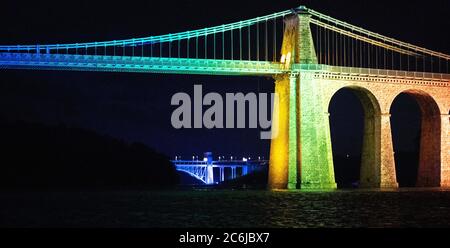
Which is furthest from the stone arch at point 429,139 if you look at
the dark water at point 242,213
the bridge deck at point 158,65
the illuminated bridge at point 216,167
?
the illuminated bridge at point 216,167

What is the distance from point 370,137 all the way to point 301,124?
6440 mm

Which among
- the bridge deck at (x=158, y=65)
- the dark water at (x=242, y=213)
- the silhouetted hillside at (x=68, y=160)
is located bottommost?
the dark water at (x=242, y=213)

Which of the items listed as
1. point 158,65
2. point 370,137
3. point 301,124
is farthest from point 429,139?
point 158,65

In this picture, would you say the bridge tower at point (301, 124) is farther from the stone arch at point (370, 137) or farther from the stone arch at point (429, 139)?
the stone arch at point (429, 139)

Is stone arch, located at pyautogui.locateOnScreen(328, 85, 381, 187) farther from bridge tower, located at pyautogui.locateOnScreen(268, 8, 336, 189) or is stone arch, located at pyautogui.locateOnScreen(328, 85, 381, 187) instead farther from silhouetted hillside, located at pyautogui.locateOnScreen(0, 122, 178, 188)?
silhouetted hillside, located at pyautogui.locateOnScreen(0, 122, 178, 188)

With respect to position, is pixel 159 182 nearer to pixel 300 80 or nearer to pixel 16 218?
pixel 300 80

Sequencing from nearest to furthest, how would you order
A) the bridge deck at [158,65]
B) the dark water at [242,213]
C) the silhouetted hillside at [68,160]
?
1. the dark water at [242,213]
2. the bridge deck at [158,65]
3. the silhouetted hillside at [68,160]

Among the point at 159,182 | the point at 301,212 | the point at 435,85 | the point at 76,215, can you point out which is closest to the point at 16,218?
the point at 76,215

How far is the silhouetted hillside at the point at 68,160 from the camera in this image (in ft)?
204

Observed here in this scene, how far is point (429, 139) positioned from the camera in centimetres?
5425

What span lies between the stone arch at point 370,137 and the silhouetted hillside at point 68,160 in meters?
24.6

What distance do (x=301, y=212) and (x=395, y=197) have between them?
37.1 feet

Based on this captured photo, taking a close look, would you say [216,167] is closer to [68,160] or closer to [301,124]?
[68,160]

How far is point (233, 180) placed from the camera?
9675 centimetres
